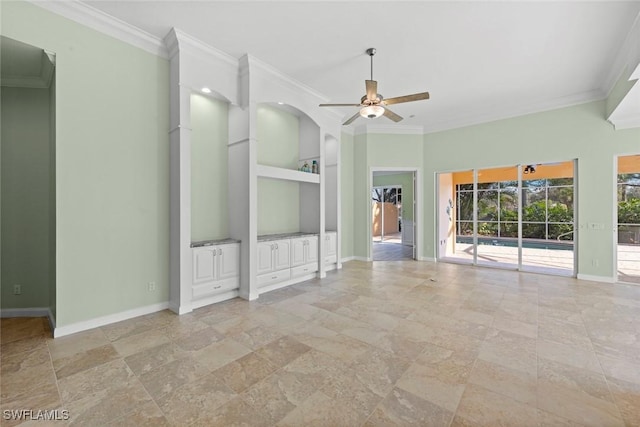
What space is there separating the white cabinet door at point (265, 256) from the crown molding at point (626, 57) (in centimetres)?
533

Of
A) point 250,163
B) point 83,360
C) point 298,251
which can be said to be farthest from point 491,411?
point 250,163

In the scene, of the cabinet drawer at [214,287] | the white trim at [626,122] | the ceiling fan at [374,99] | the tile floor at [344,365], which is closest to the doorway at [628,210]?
the white trim at [626,122]

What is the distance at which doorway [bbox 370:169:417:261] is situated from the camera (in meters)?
8.05

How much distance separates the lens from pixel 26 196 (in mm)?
3711

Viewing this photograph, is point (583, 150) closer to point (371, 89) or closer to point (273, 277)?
point (371, 89)

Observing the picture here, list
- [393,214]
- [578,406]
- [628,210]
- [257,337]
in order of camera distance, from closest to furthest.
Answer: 1. [578,406]
2. [257,337]
3. [628,210]
4. [393,214]

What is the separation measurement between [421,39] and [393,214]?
11570 mm

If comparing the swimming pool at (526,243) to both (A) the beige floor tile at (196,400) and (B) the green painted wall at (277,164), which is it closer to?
(B) the green painted wall at (277,164)

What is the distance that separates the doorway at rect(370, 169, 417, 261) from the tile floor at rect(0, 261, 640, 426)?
4.09 m

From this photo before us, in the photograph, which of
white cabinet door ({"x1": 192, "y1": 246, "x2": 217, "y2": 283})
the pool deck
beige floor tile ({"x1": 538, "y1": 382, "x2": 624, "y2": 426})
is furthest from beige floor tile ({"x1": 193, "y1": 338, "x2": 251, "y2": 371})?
the pool deck

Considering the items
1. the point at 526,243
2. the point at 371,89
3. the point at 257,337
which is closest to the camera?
A: the point at 257,337

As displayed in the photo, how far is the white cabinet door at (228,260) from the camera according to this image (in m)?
4.17

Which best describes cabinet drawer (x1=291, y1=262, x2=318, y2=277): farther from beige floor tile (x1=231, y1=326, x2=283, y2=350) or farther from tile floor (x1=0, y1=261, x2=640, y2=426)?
beige floor tile (x1=231, y1=326, x2=283, y2=350)

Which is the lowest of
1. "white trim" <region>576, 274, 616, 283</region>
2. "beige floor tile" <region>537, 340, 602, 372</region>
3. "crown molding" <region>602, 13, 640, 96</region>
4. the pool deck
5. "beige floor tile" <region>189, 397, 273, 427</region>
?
"beige floor tile" <region>189, 397, 273, 427</region>
